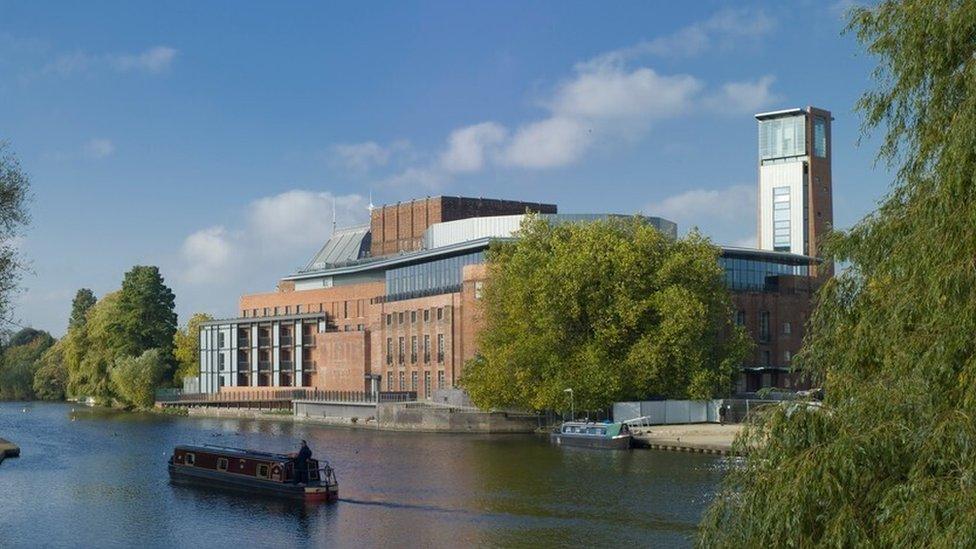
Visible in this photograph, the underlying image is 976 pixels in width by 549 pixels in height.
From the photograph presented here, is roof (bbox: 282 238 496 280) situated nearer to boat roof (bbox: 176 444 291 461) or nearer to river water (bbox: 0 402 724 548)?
river water (bbox: 0 402 724 548)

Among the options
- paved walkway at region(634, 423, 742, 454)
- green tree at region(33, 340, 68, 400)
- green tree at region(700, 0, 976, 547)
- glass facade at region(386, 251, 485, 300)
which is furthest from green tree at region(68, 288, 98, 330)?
green tree at region(700, 0, 976, 547)

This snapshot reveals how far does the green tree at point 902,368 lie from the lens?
1673 centimetres

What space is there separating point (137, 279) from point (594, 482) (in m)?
111

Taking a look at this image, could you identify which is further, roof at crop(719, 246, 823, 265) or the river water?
roof at crop(719, 246, 823, 265)

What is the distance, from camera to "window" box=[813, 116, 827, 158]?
432 feet

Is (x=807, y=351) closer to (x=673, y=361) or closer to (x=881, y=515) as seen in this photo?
(x=881, y=515)

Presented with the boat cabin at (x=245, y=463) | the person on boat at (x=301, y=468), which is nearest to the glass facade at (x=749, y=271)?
the boat cabin at (x=245, y=463)

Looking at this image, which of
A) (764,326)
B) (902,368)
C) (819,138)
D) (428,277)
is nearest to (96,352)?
(428,277)

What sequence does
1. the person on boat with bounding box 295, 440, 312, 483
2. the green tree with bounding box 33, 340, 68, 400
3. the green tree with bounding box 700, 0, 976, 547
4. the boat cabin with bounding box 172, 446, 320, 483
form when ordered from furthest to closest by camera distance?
the green tree with bounding box 33, 340, 68, 400 < the boat cabin with bounding box 172, 446, 320, 483 < the person on boat with bounding box 295, 440, 312, 483 < the green tree with bounding box 700, 0, 976, 547

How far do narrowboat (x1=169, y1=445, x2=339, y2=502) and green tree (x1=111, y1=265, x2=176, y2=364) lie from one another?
306ft

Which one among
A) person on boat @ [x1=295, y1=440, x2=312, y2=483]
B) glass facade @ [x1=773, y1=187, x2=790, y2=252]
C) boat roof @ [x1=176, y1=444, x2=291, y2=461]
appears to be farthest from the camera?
glass facade @ [x1=773, y1=187, x2=790, y2=252]

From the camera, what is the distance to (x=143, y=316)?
152000 mm

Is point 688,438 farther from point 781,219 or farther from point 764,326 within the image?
point 781,219

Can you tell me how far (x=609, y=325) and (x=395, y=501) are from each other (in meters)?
37.0
